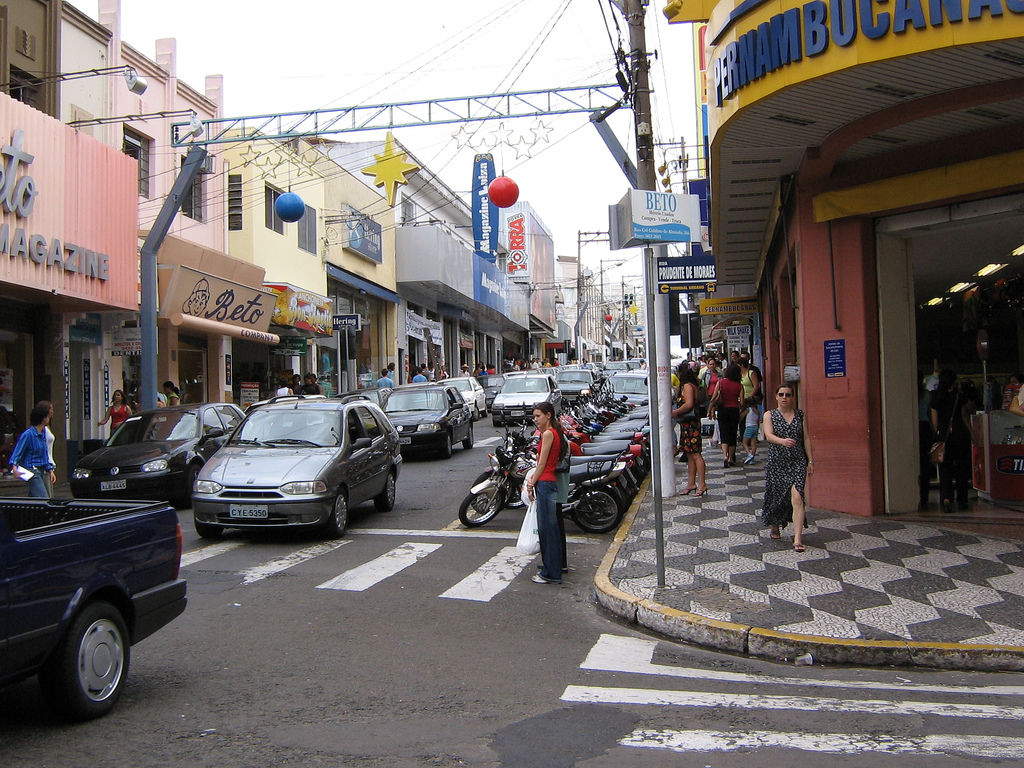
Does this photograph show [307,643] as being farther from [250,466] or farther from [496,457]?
[496,457]

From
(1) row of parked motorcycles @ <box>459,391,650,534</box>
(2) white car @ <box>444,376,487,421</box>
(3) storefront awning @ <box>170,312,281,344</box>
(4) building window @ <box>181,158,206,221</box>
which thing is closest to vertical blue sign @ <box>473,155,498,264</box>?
(2) white car @ <box>444,376,487,421</box>

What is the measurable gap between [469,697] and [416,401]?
15200 mm

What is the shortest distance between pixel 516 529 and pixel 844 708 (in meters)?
6.53

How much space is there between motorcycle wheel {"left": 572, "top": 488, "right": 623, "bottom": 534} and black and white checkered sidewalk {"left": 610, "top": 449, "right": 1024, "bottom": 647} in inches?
12.3

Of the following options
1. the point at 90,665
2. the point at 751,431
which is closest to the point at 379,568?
the point at 90,665

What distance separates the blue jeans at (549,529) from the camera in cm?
837

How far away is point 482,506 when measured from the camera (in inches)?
452

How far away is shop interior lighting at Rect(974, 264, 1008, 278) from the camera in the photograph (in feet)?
47.9

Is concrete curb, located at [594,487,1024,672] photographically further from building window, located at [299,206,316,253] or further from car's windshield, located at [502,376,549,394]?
building window, located at [299,206,316,253]

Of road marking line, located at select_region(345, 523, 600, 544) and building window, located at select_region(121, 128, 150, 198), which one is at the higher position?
building window, located at select_region(121, 128, 150, 198)

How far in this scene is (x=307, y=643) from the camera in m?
6.46

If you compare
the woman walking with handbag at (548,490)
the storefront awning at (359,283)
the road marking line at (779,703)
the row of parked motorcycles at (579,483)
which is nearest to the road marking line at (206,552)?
the row of parked motorcycles at (579,483)

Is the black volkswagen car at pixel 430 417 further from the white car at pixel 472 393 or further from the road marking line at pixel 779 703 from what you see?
the road marking line at pixel 779 703

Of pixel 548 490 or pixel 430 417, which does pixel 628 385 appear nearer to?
pixel 430 417
